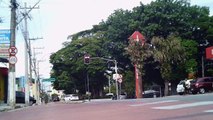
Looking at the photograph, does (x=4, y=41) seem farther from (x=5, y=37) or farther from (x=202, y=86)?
(x=202, y=86)

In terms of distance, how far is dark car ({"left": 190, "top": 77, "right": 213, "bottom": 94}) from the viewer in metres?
39.4

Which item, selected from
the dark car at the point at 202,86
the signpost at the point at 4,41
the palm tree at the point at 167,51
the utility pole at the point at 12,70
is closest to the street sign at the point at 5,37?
the signpost at the point at 4,41

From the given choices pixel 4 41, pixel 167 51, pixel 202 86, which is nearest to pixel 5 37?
pixel 4 41

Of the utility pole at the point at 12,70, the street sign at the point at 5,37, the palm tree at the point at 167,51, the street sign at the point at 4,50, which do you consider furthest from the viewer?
the palm tree at the point at 167,51

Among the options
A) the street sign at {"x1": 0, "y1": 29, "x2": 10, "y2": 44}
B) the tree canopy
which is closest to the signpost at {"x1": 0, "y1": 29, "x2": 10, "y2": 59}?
the street sign at {"x1": 0, "y1": 29, "x2": 10, "y2": 44}

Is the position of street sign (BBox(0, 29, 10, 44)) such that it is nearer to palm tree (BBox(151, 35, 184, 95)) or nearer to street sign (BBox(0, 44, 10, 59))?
street sign (BBox(0, 44, 10, 59))

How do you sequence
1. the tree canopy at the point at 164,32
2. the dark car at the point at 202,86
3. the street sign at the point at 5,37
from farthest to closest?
the tree canopy at the point at 164,32 → the dark car at the point at 202,86 → the street sign at the point at 5,37

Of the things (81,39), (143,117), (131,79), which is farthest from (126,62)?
(143,117)

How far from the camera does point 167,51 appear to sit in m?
52.5

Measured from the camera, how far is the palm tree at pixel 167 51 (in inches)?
2063

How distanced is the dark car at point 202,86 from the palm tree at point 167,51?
40.9 ft

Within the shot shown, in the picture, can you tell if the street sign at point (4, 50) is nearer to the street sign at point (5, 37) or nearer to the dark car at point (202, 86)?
the street sign at point (5, 37)

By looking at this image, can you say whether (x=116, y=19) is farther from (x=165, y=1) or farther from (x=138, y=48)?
(x=138, y=48)

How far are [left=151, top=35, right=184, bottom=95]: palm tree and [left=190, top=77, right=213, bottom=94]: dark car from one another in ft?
40.9
